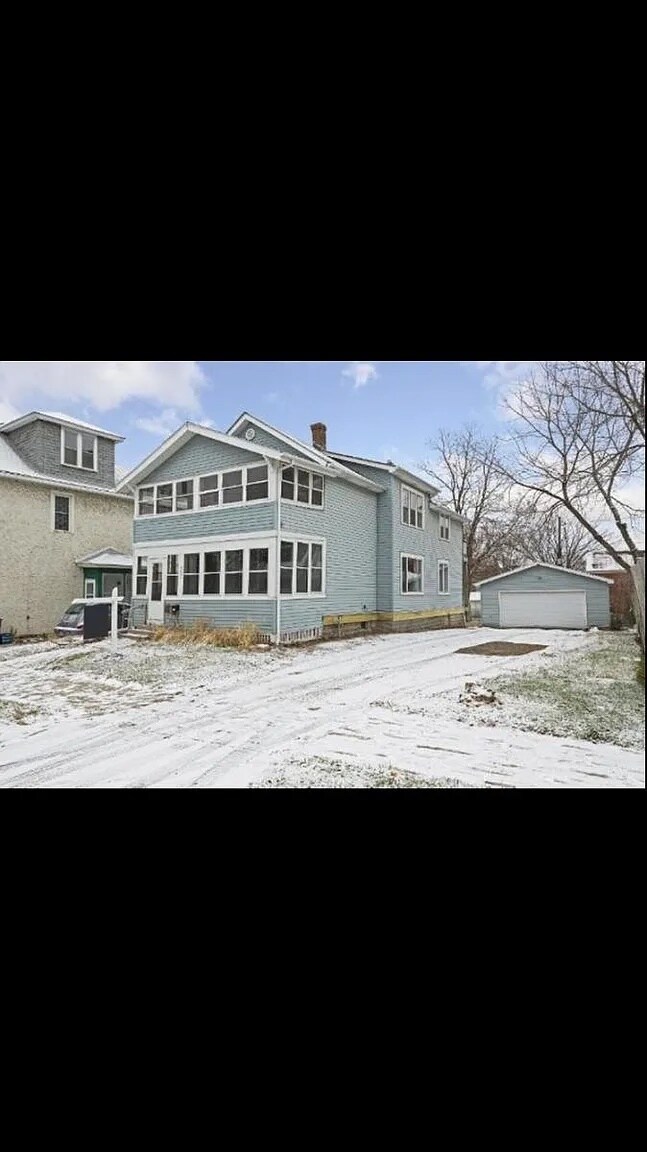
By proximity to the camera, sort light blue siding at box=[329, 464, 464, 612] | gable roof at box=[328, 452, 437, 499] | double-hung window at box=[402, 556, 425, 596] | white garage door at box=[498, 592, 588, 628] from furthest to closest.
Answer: gable roof at box=[328, 452, 437, 499]
double-hung window at box=[402, 556, 425, 596]
light blue siding at box=[329, 464, 464, 612]
white garage door at box=[498, 592, 588, 628]

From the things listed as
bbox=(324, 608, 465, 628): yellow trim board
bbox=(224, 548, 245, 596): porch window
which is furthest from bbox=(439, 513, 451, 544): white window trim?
bbox=(224, 548, 245, 596): porch window

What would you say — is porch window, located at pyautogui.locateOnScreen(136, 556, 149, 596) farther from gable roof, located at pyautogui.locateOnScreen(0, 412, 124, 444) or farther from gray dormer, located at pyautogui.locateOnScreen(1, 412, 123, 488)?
gable roof, located at pyautogui.locateOnScreen(0, 412, 124, 444)

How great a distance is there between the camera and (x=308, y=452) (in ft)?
16.7

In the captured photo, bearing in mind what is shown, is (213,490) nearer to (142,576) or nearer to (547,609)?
(142,576)

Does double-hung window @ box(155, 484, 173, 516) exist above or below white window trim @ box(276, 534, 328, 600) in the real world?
above

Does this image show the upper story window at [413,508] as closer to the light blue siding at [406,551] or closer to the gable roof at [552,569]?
the light blue siding at [406,551]

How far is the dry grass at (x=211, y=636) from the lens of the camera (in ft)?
13.9

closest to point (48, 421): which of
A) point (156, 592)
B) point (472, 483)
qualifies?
point (156, 592)

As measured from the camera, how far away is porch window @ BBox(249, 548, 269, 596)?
507 cm

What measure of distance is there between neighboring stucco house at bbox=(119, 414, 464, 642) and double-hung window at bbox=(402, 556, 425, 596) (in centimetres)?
1

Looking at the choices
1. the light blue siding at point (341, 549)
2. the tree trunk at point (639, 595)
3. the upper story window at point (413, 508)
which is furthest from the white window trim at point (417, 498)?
the tree trunk at point (639, 595)

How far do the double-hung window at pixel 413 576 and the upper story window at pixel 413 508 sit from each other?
297 millimetres
